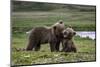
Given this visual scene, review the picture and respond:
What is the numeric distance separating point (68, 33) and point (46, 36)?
326mm

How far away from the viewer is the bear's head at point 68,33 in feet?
8.90

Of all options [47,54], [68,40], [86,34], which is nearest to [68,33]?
[68,40]

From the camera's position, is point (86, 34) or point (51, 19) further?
point (86, 34)

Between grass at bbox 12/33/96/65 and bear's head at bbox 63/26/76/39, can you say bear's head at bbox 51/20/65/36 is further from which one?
grass at bbox 12/33/96/65

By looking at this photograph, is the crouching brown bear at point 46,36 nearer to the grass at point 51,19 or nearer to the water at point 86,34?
the grass at point 51,19

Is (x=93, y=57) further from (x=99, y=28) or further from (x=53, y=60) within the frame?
(x=53, y=60)

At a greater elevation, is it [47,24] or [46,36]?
[47,24]

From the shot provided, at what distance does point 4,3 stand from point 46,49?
0.82 meters

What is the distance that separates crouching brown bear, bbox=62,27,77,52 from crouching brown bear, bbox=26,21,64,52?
75 mm

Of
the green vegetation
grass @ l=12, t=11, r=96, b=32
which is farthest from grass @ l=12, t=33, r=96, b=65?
grass @ l=12, t=11, r=96, b=32

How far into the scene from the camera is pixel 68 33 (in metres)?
2.73

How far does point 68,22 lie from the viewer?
2732 millimetres

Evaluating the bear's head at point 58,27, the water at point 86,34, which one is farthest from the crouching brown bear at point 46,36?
the water at point 86,34

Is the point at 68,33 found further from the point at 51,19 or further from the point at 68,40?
the point at 51,19
